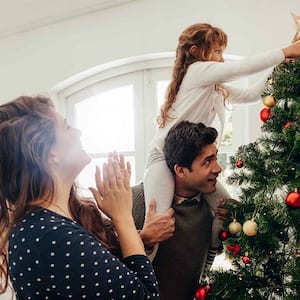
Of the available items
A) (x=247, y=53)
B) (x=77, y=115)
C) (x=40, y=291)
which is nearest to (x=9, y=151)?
(x=40, y=291)

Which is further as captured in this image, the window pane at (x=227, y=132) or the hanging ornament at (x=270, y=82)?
the window pane at (x=227, y=132)

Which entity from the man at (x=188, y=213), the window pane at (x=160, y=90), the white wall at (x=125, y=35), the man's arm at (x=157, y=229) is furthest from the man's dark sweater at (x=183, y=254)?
the window pane at (x=160, y=90)

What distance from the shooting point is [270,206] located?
4.45 ft

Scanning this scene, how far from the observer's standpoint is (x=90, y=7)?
2.76 metres

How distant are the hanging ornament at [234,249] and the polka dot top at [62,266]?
17.9 inches

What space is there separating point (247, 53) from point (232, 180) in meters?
1.08

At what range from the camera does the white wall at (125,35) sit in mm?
2309

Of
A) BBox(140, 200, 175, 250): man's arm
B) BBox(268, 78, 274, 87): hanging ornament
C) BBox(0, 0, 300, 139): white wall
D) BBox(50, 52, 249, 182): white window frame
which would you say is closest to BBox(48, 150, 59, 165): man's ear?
BBox(140, 200, 175, 250): man's arm

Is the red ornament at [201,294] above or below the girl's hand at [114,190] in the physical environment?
below

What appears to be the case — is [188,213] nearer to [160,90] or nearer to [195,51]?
[195,51]

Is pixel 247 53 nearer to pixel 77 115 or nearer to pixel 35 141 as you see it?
pixel 77 115

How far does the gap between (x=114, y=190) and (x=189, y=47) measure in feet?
2.66

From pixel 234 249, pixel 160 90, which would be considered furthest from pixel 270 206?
pixel 160 90

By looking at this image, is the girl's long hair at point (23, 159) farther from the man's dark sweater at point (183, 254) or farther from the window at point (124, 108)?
the window at point (124, 108)
